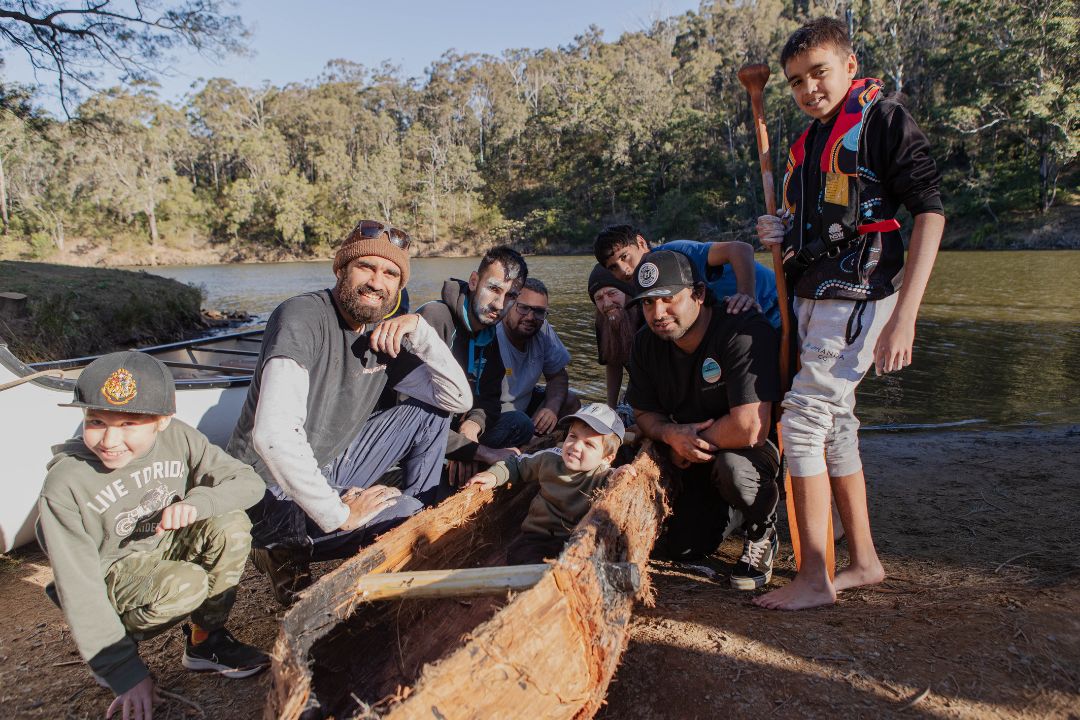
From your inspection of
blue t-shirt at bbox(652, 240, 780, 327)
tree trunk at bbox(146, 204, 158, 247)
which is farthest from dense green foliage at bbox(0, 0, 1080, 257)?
blue t-shirt at bbox(652, 240, 780, 327)

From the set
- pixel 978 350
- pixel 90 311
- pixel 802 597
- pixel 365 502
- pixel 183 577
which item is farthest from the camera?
pixel 90 311

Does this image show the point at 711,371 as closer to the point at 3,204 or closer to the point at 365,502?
the point at 365,502

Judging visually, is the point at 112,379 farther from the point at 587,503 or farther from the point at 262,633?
the point at 587,503

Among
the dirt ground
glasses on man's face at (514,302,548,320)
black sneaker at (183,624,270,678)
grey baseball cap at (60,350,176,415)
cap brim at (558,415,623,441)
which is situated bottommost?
the dirt ground

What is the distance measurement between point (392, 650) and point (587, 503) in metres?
0.99

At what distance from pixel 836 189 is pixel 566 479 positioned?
1670 millimetres

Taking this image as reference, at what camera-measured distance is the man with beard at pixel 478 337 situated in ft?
12.3

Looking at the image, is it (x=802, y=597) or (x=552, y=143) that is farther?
(x=552, y=143)

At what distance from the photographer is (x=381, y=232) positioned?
9.99 ft

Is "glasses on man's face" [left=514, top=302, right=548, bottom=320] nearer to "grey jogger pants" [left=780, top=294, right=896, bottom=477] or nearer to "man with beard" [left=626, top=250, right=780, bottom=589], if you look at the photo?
"man with beard" [left=626, top=250, right=780, bottom=589]

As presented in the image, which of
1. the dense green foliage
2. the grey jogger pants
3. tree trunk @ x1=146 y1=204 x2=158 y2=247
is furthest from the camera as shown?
tree trunk @ x1=146 y1=204 x2=158 y2=247

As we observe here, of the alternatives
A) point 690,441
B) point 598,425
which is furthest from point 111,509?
point 690,441

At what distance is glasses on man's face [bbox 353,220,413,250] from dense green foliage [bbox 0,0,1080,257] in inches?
1300

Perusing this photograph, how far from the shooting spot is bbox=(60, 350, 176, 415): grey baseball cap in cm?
207
